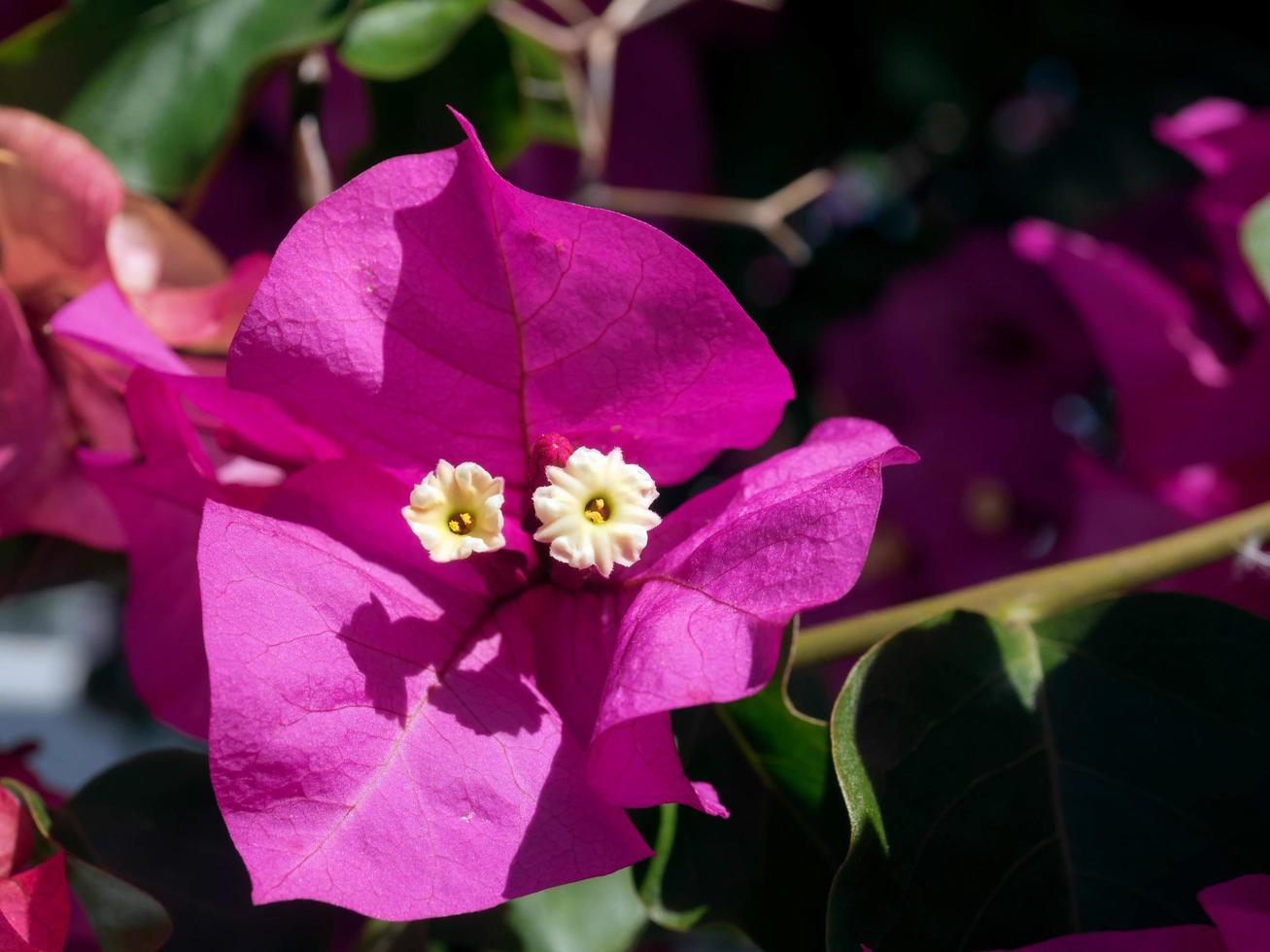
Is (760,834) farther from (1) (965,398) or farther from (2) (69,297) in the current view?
(1) (965,398)

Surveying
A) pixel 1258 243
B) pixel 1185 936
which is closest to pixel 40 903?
pixel 1185 936

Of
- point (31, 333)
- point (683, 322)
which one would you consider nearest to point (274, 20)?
point (31, 333)

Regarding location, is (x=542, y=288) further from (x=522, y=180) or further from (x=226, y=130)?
(x=522, y=180)

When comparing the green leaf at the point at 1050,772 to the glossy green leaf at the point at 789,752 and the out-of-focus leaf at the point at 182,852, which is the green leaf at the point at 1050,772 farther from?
the out-of-focus leaf at the point at 182,852

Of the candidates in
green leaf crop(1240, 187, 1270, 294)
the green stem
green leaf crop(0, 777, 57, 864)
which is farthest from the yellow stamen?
green leaf crop(1240, 187, 1270, 294)

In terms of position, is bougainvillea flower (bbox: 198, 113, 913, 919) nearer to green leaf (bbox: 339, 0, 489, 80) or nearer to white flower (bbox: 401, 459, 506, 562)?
white flower (bbox: 401, 459, 506, 562)
